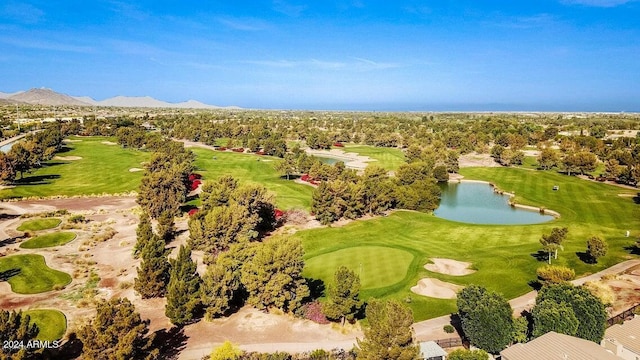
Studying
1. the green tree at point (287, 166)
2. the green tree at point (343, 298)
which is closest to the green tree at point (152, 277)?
the green tree at point (343, 298)

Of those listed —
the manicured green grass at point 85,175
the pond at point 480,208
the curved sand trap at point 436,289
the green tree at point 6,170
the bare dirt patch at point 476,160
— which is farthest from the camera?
the bare dirt patch at point 476,160

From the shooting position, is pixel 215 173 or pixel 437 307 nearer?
pixel 437 307

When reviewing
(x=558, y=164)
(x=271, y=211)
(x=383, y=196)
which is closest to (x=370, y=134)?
(x=558, y=164)

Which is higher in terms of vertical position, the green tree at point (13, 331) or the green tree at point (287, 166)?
the green tree at point (287, 166)

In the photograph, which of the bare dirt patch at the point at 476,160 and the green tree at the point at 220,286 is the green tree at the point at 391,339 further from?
the bare dirt patch at the point at 476,160

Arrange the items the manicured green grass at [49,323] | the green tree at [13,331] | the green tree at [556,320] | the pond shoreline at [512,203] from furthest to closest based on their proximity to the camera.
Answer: the pond shoreline at [512,203] → the manicured green grass at [49,323] → the green tree at [556,320] → the green tree at [13,331]

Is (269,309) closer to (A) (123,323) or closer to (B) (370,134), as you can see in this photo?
(A) (123,323)
